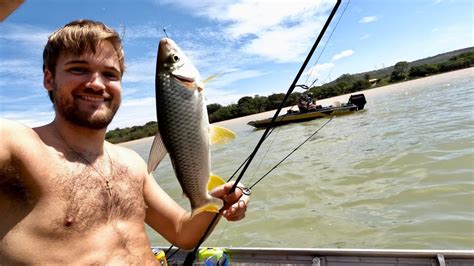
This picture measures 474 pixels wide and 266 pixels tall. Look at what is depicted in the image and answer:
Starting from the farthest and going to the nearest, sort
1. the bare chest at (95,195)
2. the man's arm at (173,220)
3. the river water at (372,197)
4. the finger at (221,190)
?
the river water at (372,197) < the man's arm at (173,220) < the bare chest at (95,195) < the finger at (221,190)

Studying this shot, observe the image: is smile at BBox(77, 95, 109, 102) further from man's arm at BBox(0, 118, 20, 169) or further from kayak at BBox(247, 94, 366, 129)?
kayak at BBox(247, 94, 366, 129)

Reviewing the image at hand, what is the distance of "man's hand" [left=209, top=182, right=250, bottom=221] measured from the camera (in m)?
2.27

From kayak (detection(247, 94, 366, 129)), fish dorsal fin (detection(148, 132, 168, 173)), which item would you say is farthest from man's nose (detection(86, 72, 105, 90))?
kayak (detection(247, 94, 366, 129))

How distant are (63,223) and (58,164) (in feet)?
1.35

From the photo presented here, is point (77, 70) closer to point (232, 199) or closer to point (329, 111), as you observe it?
point (232, 199)

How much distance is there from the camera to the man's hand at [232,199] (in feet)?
7.46

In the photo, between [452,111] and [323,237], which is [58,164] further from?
[452,111]

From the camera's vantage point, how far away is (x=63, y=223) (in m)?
2.40

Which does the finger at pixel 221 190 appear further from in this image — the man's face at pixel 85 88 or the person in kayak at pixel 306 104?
the person in kayak at pixel 306 104

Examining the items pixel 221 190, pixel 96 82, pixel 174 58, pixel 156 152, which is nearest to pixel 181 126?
pixel 156 152

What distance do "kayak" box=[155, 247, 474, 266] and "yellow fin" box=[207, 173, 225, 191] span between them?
7.70 ft

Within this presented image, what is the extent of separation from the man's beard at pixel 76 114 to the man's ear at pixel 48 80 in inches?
3.4

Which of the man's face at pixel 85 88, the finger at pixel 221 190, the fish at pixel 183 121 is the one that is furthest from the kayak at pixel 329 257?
the fish at pixel 183 121

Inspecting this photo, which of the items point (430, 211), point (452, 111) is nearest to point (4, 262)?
point (430, 211)
